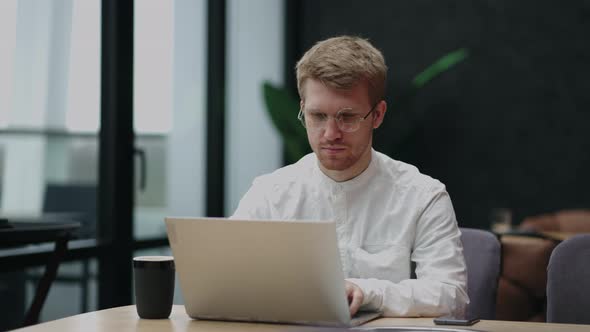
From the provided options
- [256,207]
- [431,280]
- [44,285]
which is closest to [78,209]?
[44,285]

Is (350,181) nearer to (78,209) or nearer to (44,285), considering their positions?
(44,285)

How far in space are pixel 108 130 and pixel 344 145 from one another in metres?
2.06

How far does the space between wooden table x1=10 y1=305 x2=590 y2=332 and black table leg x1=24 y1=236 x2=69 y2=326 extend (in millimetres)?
684

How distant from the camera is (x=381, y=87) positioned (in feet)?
6.98

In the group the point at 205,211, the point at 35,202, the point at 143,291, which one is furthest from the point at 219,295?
the point at 205,211

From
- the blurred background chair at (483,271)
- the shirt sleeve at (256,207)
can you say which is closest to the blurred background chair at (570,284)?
the blurred background chair at (483,271)

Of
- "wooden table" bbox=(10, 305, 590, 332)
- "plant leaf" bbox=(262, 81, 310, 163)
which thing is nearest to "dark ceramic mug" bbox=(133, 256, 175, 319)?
"wooden table" bbox=(10, 305, 590, 332)

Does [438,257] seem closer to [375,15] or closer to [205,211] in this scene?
[205,211]

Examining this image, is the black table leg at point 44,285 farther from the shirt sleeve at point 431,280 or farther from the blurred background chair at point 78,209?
the blurred background chair at point 78,209

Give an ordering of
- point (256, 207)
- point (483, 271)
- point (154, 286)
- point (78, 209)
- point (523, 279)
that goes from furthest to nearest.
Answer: point (78, 209) → point (523, 279) → point (256, 207) → point (483, 271) → point (154, 286)

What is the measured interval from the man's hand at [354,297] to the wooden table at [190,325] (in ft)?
0.13

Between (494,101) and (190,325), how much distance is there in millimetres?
4397

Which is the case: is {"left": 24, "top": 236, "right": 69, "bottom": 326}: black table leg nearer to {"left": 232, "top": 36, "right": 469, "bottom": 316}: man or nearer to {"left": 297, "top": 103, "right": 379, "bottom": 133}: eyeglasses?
{"left": 232, "top": 36, "right": 469, "bottom": 316}: man

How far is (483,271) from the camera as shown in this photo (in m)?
2.14
